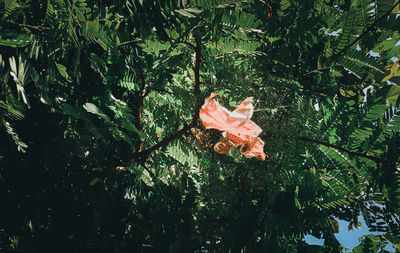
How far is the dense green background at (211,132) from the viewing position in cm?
69

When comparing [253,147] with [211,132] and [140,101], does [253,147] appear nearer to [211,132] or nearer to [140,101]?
[211,132]

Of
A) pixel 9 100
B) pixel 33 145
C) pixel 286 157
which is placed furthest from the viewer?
pixel 33 145

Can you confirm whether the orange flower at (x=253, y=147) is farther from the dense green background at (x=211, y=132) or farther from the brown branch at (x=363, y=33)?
the brown branch at (x=363, y=33)

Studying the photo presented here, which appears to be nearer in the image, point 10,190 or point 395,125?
point 395,125

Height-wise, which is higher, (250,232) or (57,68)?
(57,68)

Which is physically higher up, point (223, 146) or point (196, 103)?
point (196, 103)

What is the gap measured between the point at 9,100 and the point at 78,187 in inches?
12.3

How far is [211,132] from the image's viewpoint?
0.87m

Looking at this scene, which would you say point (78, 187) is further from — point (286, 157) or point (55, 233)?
point (286, 157)

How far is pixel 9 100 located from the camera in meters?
0.68

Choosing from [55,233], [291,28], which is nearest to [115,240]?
[55,233]

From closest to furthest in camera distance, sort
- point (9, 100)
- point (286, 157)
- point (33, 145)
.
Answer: point (9, 100)
point (286, 157)
point (33, 145)

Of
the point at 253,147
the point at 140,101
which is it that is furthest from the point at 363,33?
the point at 140,101

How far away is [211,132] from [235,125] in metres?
0.19
